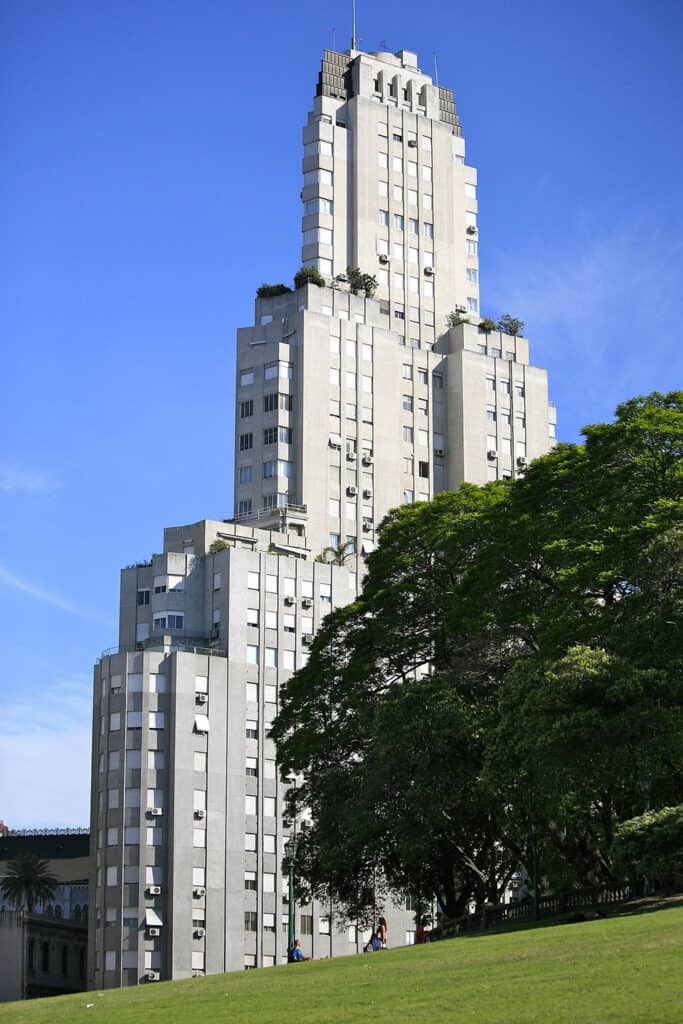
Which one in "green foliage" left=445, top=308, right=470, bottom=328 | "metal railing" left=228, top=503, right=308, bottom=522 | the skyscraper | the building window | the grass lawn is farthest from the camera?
"green foliage" left=445, top=308, right=470, bottom=328

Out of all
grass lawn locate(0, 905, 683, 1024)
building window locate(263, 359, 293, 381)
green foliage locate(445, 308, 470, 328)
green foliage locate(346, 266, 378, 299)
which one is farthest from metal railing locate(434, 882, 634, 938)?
green foliage locate(445, 308, 470, 328)

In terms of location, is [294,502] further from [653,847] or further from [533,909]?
[653,847]

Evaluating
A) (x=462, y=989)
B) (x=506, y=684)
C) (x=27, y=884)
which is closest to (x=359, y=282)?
(x=27, y=884)

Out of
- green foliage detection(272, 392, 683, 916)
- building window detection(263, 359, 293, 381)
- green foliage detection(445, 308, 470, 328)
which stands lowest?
green foliage detection(272, 392, 683, 916)

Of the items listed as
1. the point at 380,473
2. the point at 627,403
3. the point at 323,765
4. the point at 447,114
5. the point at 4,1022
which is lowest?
the point at 4,1022

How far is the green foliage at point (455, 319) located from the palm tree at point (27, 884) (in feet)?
182

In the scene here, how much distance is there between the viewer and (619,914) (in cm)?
4303

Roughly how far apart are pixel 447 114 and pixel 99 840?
A: 2963 inches

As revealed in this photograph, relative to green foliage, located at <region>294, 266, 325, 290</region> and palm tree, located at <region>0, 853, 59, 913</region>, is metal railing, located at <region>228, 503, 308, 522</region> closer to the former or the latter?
green foliage, located at <region>294, 266, 325, 290</region>

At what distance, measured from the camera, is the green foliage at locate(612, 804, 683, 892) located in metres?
42.6

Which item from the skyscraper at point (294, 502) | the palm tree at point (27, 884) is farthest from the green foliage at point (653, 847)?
the palm tree at point (27, 884)

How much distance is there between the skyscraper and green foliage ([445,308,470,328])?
37cm

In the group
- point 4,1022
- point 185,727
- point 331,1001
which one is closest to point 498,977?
point 331,1001

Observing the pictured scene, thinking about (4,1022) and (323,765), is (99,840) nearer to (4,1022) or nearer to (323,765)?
(323,765)
